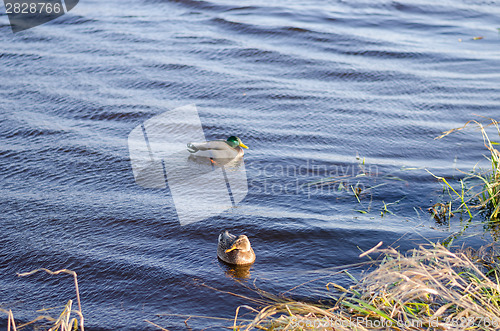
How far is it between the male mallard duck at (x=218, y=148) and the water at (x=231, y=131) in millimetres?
294

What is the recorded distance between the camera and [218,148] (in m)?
6.99

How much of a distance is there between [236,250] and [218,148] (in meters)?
2.41

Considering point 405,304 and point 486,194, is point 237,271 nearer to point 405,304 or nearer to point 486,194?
point 405,304

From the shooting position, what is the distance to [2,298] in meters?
4.54

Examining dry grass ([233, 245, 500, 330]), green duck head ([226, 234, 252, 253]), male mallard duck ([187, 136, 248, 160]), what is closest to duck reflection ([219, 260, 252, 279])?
green duck head ([226, 234, 252, 253])

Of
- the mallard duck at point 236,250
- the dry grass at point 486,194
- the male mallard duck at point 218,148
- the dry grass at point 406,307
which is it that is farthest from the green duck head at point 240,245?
the male mallard duck at point 218,148

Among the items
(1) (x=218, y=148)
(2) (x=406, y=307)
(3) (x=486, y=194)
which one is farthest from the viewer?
(1) (x=218, y=148)

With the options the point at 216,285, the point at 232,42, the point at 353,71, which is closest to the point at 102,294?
the point at 216,285

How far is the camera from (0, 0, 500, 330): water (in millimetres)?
4910

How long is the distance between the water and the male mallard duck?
Answer: 11.6 inches

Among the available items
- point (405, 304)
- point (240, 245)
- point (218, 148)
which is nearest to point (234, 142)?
point (218, 148)

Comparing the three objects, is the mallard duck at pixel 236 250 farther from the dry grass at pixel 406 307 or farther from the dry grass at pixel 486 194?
the dry grass at pixel 486 194

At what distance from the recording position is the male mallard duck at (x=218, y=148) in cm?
693

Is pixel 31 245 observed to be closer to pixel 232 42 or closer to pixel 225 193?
pixel 225 193
